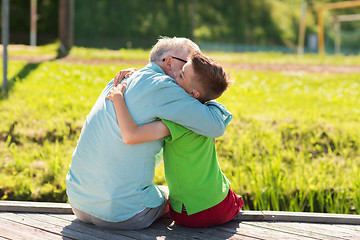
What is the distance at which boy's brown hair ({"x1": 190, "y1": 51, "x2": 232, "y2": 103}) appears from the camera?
1.96m

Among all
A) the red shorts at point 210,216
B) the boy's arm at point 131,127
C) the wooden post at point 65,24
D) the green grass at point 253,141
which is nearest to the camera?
the boy's arm at point 131,127

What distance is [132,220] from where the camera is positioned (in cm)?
210

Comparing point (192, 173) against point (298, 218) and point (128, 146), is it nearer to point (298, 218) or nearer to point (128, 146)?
point (128, 146)

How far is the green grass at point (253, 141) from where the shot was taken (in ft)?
10.3

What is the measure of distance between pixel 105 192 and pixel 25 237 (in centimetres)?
45

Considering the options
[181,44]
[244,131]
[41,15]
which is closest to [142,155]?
[181,44]

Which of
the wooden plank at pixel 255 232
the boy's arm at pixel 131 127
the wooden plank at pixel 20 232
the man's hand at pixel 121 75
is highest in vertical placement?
the man's hand at pixel 121 75

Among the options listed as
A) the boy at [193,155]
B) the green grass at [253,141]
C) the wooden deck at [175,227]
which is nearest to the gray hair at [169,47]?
the boy at [193,155]

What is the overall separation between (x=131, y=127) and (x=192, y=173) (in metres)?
0.39

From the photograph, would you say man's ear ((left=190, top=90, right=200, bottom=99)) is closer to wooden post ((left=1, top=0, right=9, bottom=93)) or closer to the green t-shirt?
the green t-shirt

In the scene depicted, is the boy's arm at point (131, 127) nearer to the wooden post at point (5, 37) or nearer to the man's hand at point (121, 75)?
the man's hand at point (121, 75)

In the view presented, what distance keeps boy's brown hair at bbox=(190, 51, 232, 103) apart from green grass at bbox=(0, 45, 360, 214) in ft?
3.84

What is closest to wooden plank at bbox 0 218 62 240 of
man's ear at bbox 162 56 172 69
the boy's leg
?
the boy's leg

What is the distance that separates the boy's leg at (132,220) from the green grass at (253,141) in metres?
1.00
